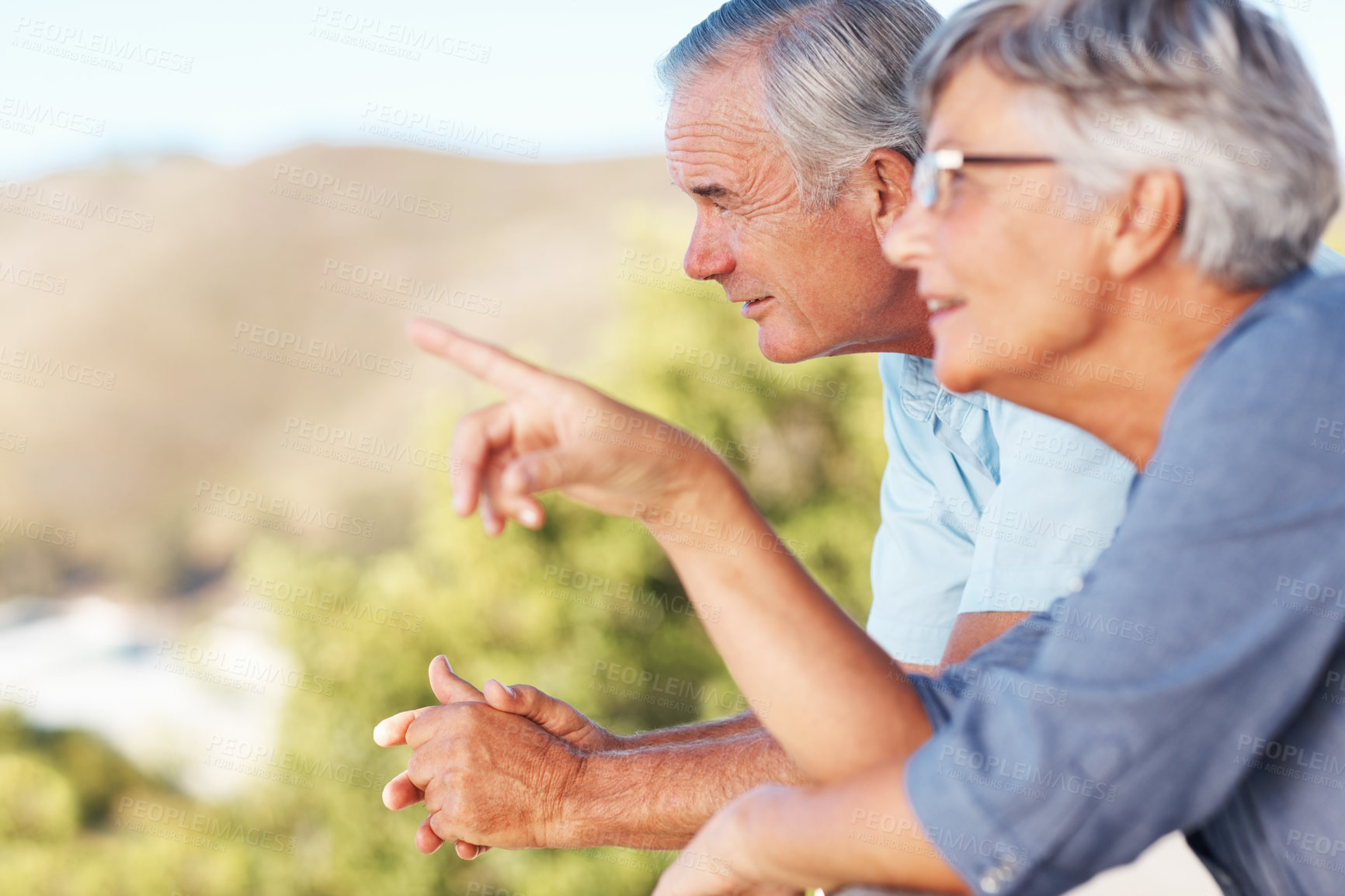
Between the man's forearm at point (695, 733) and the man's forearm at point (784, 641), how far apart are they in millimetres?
912

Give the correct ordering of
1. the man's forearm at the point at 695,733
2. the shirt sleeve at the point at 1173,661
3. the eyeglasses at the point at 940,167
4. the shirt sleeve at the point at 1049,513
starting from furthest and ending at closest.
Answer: the man's forearm at the point at 695,733, the shirt sleeve at the point at 1049,513, the eyeglasses at the point at 940,167, the shirt sleeve at the point at 1173,661

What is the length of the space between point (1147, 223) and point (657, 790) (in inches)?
52.1

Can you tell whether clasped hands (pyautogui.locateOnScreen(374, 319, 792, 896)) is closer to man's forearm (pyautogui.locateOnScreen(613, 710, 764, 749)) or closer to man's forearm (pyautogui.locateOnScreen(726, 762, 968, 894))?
man's forearm (pyautogui.locateOnScreen(726, 762, 968, 894))

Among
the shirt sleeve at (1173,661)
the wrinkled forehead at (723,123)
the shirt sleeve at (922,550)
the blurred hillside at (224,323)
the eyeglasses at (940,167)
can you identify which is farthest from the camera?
the blurred hillside at (224,323)

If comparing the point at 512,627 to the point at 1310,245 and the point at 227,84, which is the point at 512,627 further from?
the point at 227,84

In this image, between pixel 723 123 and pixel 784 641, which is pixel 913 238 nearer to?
pixel 784 641

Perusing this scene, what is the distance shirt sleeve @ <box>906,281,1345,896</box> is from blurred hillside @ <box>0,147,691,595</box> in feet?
116

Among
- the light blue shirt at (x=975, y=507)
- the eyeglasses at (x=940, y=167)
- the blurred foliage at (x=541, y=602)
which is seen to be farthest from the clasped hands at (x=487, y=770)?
the blurred foliage at (x=541, y=602)

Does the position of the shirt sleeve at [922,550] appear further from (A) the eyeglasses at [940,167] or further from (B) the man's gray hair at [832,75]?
(A) the eyeglasses at [940,167]

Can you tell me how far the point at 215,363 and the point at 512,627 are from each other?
4501 cm

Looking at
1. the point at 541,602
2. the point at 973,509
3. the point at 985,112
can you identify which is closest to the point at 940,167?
the point at 985,112

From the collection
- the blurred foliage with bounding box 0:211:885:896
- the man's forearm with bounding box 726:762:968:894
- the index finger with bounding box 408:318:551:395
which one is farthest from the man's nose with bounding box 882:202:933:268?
the blurred foliage with bounding box 0:211:885:896

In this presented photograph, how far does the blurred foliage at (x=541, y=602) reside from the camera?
27.0 ft

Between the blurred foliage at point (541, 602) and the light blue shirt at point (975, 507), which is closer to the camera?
the light blue shirt at point (975, 507)
